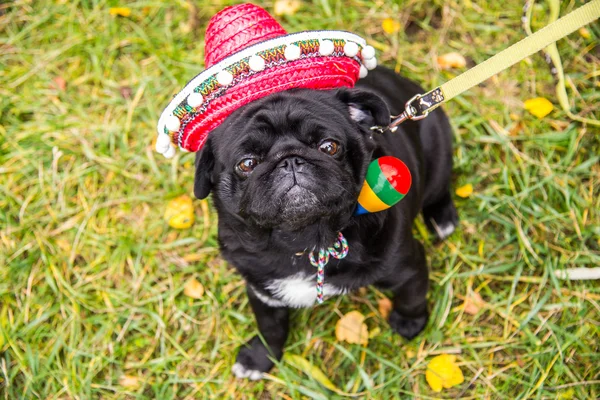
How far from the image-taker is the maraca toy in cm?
234

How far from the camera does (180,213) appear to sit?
3809 mm

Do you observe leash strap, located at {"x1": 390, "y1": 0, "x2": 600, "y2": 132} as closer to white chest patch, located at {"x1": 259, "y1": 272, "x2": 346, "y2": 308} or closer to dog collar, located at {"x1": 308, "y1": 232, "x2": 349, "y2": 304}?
dog collar, located at {"x1": 308, "y1": 232, "x2": 349, "y2": 304}

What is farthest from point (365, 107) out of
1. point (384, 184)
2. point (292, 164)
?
point (292, 164)

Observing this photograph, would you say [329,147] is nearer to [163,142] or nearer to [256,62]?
[256,62]

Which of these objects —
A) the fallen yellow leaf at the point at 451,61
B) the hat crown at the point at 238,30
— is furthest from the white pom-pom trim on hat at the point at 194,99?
the fallen yellow leaf at the point at 451,61

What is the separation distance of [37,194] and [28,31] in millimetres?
1504

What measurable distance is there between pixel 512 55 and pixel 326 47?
2.69 ft

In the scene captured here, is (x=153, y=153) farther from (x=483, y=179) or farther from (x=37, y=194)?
(x=483, y=179)

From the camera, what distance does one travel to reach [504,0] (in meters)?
4.27

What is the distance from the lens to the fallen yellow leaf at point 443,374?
3.19 metres

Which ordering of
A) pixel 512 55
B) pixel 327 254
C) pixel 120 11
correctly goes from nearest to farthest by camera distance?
pixel 512 55 → pixel 327 254 → pixel 120 11

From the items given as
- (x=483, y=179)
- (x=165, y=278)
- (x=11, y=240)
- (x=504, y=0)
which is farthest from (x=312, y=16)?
(x=11, y=240)

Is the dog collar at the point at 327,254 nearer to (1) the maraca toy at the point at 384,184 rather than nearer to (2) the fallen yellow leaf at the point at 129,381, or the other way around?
(1) the maraca toy at the point at 384,184

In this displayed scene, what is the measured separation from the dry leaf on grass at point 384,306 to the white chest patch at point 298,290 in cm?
74
